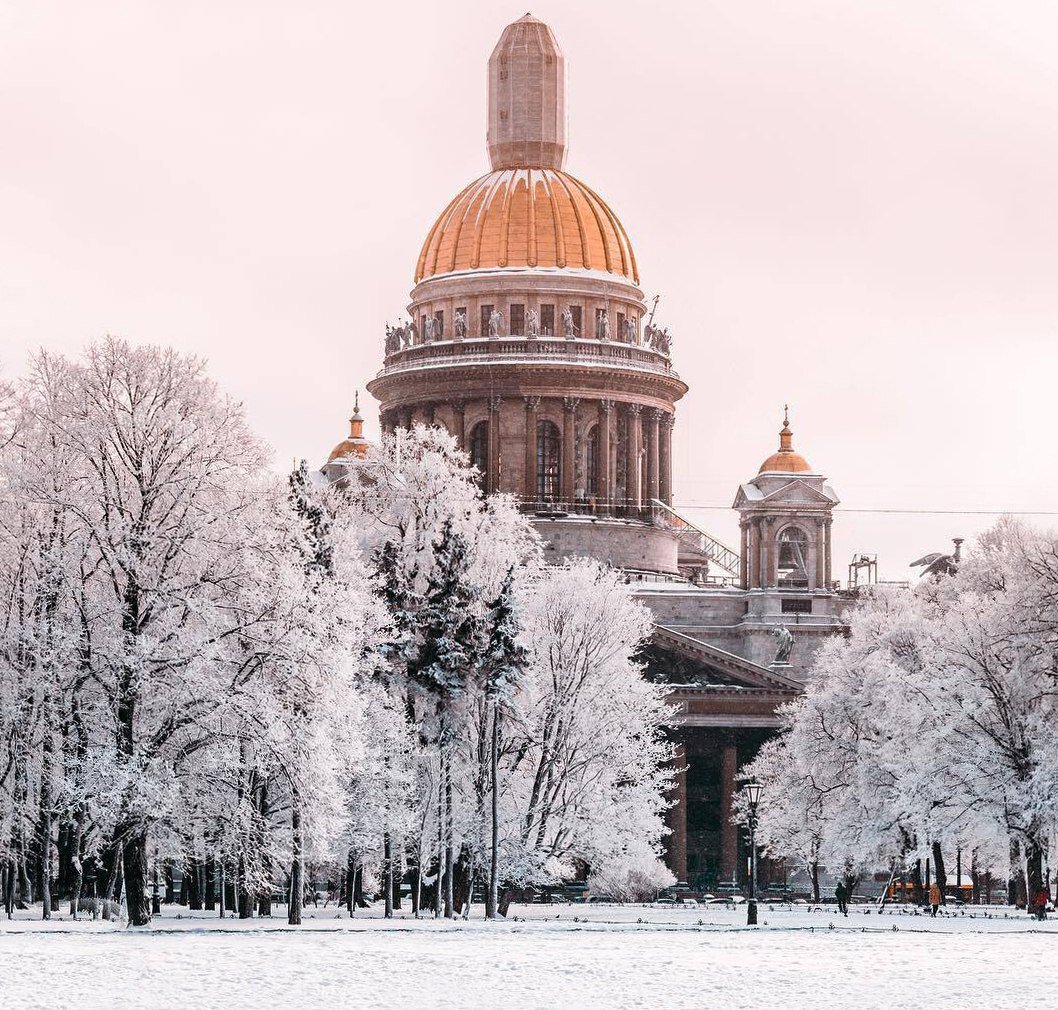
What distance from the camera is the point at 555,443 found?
423ft

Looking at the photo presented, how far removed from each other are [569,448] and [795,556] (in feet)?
42.9

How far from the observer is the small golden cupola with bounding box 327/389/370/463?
126 metres

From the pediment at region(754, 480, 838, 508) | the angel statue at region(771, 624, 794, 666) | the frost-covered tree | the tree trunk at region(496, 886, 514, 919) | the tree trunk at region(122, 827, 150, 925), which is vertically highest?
the pediment at region(754, 480, 838, 508)

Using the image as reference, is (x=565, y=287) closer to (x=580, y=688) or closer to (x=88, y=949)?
(x=580, y=688)

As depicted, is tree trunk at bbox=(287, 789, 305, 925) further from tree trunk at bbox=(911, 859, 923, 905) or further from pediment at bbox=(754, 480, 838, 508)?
pediment at bbox=(754, 480, 838, 508)

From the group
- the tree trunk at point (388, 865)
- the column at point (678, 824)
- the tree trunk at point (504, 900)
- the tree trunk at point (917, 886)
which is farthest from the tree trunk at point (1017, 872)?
the column at point (678, 824)

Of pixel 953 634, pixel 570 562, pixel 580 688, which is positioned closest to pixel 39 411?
pixel 580 688

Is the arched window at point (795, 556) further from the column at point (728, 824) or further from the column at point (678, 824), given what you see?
the column at point (678, 824)

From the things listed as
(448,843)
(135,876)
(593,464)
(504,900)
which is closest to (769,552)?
(593,464)

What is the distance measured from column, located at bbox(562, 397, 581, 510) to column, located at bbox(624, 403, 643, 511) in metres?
3.00

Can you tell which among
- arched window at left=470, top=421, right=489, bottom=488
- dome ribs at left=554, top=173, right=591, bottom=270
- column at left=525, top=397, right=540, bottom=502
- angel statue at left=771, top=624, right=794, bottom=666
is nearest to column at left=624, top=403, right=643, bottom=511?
column at left=525, top=397, right=540, bottom=502

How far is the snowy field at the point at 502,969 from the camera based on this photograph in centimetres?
3841

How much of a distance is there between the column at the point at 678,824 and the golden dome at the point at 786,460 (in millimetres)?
15517

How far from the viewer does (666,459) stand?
433 ft
